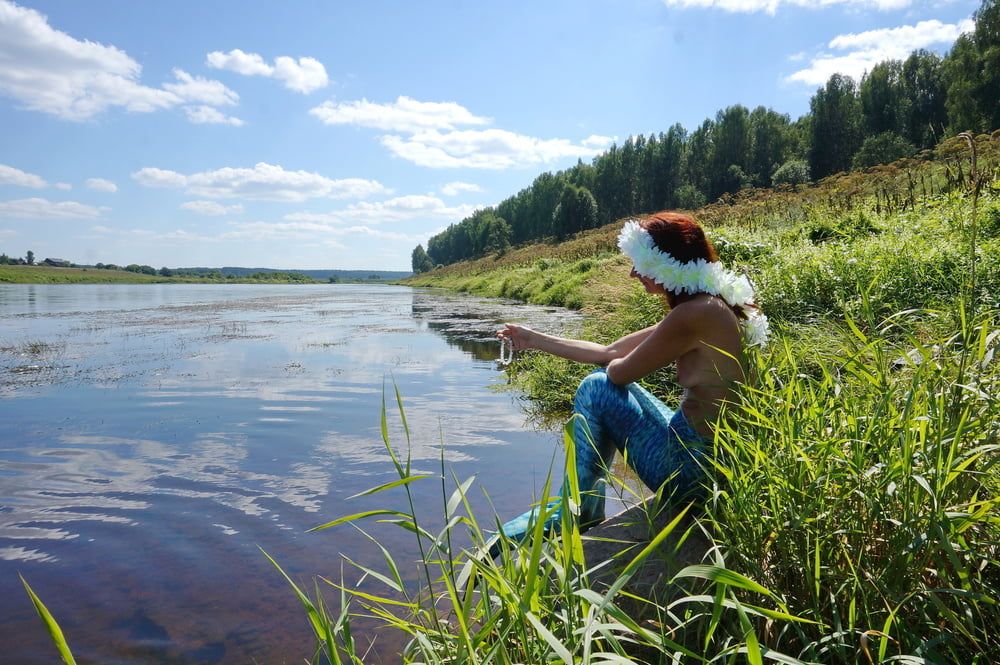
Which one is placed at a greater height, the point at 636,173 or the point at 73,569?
the point at 636,173

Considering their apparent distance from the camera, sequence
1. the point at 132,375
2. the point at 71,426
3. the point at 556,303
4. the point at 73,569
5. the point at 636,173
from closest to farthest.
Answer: the point at 73,569
the point at 71,426
the point at 132,375
the point at 556,303
the point at 636,173

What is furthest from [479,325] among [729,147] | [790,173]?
[729,147]

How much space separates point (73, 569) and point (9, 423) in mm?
4470

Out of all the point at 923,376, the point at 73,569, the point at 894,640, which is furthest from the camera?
the point at 73,569

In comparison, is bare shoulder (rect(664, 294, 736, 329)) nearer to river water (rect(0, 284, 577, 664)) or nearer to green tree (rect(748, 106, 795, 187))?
river water (rect(0, 284, 577, 664))

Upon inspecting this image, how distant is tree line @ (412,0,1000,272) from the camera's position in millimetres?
38969

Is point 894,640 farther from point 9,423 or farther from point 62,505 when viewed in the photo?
point 9,423

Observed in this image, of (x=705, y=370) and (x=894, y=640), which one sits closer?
(x=894, y=640)

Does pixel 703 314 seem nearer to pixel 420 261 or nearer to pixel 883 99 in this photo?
pixel 883 99

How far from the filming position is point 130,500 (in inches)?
170

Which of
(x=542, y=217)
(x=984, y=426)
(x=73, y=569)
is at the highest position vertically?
(x=542, y=217)

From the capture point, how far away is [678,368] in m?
2.92

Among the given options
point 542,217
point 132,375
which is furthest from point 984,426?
point 542,217

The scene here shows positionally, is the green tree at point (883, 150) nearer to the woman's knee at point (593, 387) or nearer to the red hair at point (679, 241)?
the red hair at point (679, 241)
